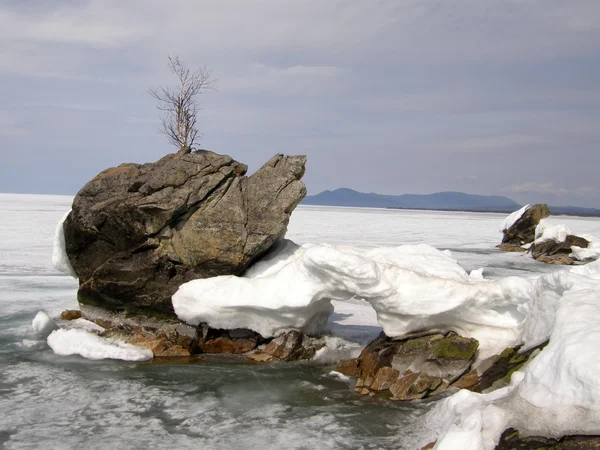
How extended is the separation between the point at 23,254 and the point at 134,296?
48.7ft

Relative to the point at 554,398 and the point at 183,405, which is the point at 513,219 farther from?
the point at 554,398

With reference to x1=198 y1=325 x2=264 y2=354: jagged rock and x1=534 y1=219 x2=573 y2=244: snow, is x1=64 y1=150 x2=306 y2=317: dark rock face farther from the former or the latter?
x1=534 y1=219 x2=573 y2=244: snow

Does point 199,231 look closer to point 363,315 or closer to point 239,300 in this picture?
point 239,300

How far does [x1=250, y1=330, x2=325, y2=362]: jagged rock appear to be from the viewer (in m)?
11.7

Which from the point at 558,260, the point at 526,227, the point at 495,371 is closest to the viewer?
the point at 495,371

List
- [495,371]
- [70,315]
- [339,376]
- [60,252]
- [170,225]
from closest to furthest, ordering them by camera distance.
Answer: [495,371], [339,376], [170,225], [70,315], [60,252]

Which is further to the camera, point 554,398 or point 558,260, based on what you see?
point 558,260

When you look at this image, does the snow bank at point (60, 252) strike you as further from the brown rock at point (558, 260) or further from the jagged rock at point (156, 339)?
the brown rock at point (558, 260)

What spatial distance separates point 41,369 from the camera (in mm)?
10781

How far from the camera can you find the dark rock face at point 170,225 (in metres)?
12.6

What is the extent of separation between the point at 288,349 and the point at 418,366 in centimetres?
282

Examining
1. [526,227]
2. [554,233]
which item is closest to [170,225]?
[554,233]

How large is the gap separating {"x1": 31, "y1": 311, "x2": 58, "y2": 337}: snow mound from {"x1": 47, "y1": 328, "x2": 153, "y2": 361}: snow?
411 millimetres

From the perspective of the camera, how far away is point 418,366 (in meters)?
10.1
